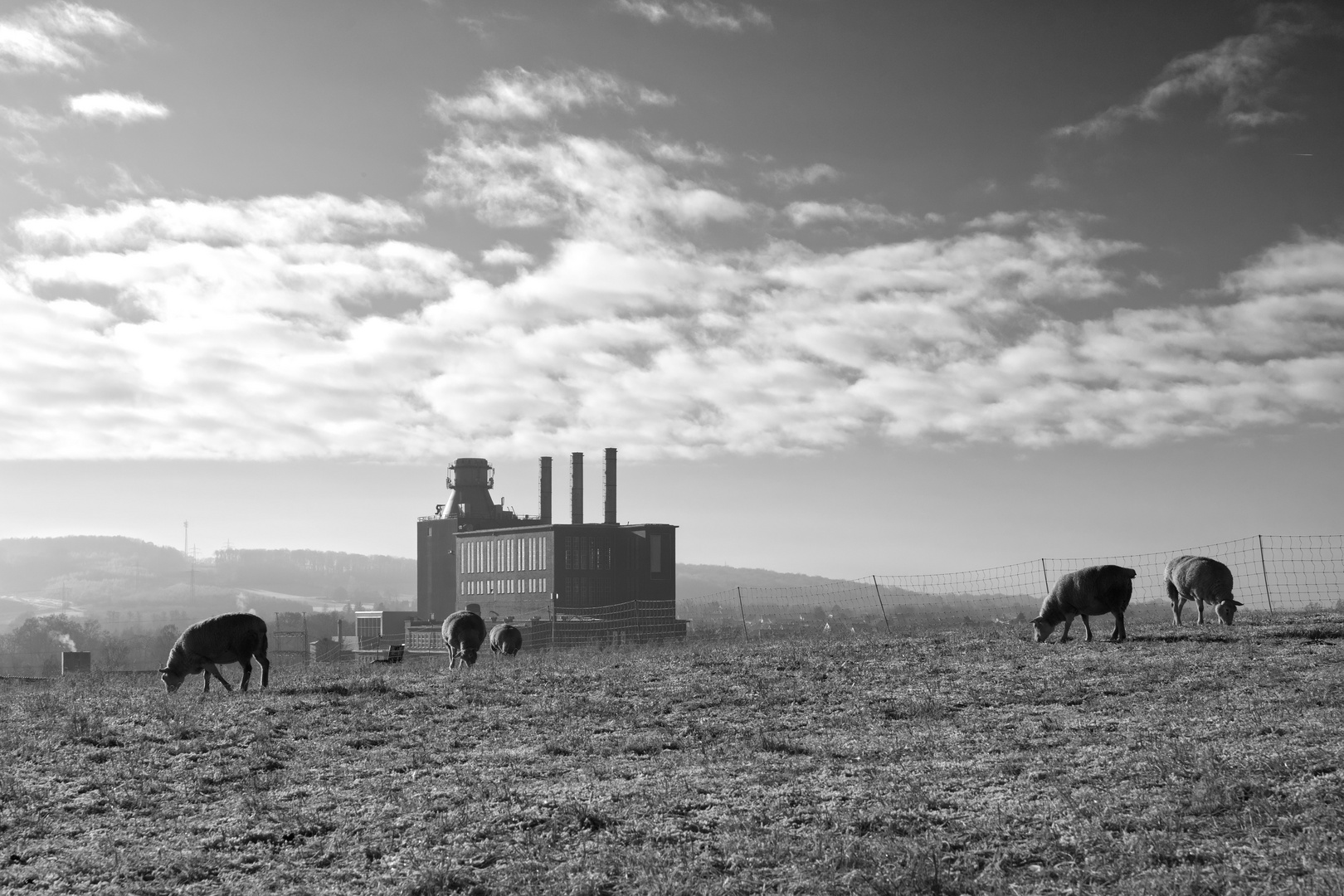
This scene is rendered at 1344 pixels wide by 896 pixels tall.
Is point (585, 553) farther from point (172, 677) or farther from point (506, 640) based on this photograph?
point (172, 677)

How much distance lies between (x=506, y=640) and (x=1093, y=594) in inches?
755

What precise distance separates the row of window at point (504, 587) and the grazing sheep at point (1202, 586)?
2773 inches

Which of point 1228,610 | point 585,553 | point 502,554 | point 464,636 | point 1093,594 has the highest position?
point 502,554

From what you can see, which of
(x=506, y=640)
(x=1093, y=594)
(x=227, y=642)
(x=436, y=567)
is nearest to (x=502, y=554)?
(x=436, y=567)

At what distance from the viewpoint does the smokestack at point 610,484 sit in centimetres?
9344

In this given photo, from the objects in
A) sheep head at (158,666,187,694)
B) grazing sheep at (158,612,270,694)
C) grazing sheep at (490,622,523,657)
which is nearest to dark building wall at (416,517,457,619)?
grazing sheep at (490,622,523,657)

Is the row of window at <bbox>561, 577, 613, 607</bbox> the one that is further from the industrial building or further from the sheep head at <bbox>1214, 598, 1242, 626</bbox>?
the sheep head at <bbox>1214, 598, 1242, 626</bbox>

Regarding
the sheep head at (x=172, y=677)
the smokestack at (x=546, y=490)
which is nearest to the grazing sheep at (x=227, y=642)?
the sheep head at (x=172, y=677)

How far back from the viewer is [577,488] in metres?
94.8

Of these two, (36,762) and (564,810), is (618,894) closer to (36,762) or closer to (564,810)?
(564,810)

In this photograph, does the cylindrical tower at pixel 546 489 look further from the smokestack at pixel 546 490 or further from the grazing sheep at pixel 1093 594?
the grazing sheep at pixel 1093 594

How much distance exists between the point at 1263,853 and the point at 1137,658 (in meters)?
11.0

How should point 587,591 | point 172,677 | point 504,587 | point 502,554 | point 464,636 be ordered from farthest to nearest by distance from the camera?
point 502,554 → point 504,587 → point 587,591 → point 464,636 → point 172,677

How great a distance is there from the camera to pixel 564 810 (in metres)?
9.33
